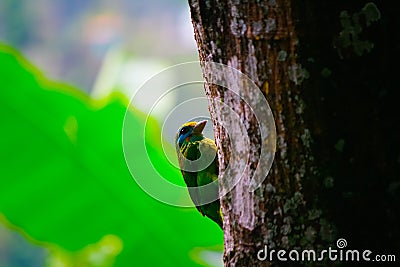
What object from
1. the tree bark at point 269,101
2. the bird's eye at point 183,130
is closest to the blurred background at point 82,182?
the bird's eye at point 183,130

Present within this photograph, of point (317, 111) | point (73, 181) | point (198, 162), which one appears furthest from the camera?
point (73, 181)

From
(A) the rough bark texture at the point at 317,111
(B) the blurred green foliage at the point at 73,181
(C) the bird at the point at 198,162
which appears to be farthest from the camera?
(B) the blurred green foliage at the point at 73,181

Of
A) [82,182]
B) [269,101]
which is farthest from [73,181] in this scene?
[269,101]

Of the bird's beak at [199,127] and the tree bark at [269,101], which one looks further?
the bird's beak at [199,127]

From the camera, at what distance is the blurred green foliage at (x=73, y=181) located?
1335 millimetres

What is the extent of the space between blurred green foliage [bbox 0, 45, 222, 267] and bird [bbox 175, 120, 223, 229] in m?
0.51

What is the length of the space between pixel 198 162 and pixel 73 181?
645 millimetres

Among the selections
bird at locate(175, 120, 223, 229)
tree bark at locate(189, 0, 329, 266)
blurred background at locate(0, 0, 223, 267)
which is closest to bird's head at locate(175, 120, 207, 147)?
bird at locate(175, 120, 223, 229)

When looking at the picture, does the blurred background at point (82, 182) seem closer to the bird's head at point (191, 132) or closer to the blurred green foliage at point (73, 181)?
the blurred green foliage at point (73, 181)

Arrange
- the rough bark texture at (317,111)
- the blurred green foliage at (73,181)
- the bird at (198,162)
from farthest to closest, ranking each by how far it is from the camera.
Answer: the blurred green foliage at (73,181) → the bird at (198,162) → the rough bark texture at (317,111)

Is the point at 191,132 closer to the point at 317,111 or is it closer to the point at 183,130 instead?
the point at 183,130

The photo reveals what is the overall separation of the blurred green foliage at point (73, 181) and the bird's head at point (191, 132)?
51cm

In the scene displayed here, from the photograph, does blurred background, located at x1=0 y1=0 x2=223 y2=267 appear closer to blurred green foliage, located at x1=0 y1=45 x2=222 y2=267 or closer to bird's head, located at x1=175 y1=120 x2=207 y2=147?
blurred green foliage, located at x1=0 y1=45 x2=222 y2=267

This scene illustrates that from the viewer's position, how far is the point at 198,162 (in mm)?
766
